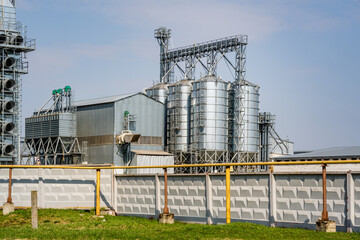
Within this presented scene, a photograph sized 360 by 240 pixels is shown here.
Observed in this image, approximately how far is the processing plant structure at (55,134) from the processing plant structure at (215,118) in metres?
10.7

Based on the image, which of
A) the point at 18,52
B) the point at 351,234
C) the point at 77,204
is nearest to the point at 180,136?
the point at 18,52

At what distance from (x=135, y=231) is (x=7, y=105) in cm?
3688

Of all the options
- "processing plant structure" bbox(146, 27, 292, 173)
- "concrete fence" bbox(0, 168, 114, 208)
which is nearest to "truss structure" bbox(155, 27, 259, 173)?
"processing plant structure" bbox(146, 27, 292, 173)

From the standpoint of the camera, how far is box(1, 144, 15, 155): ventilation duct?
4977cm

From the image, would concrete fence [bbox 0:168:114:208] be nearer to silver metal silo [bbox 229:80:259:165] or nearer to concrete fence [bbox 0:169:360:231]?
concrete fence [bbox 0:169:360:231]

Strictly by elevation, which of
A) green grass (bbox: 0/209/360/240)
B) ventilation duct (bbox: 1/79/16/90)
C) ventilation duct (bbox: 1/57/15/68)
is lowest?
green grass (bbox: 0/209/360/240)

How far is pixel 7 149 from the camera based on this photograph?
165 feet

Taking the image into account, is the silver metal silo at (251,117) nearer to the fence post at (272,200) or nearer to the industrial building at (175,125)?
the industrial building at (175,125)

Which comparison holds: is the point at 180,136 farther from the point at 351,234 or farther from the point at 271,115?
the point at 351,234

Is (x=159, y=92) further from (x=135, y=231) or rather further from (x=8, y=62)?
(x=135, y=231)

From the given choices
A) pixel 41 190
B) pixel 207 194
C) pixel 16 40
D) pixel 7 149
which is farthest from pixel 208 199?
pixel 16 40

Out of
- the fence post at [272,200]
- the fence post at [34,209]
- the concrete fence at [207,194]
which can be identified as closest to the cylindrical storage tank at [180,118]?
the concrete fence at [207,194]

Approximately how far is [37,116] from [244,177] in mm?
45640

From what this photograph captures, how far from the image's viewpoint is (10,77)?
169 feet
